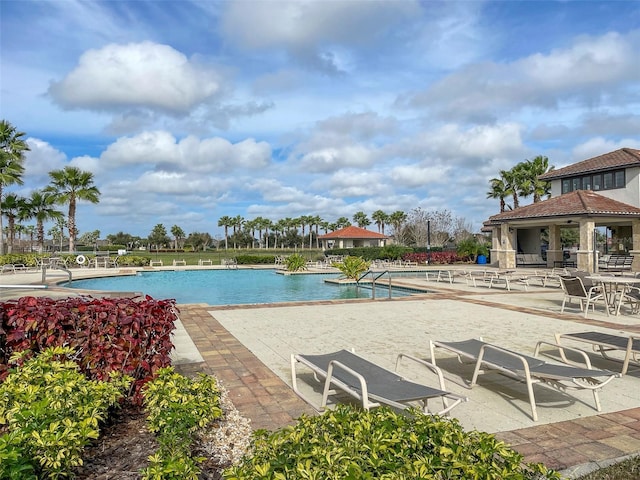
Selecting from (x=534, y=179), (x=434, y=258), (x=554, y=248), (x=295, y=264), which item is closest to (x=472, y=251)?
(x=434, y=258)

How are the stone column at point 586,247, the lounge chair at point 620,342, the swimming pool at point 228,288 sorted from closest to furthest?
the lounge chair at point 620,342
the swimming pool at point 228,288
the stone column at point 586,247

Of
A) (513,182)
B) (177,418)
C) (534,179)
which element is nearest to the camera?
(177,418)

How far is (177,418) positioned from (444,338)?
211 inches

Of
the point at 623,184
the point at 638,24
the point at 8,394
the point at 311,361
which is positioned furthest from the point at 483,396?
the point at 623,184

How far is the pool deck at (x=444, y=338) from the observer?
11.8 ft

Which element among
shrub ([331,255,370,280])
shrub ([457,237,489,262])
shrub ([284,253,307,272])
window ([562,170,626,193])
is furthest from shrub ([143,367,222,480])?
shrub ([457,237,489,262])

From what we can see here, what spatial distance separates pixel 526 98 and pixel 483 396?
29049 millimetres

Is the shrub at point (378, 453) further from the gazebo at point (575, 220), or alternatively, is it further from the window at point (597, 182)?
the window at point (597, 182)

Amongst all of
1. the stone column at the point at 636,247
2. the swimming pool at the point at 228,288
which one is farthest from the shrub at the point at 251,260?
the stone column at the point at 636,247

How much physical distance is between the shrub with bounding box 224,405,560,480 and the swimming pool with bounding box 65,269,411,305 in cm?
1293

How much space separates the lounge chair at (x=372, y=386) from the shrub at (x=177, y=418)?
3.34ft

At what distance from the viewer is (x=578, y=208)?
2347cm

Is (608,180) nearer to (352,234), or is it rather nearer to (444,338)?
(444,338)

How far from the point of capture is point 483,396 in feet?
15.1
